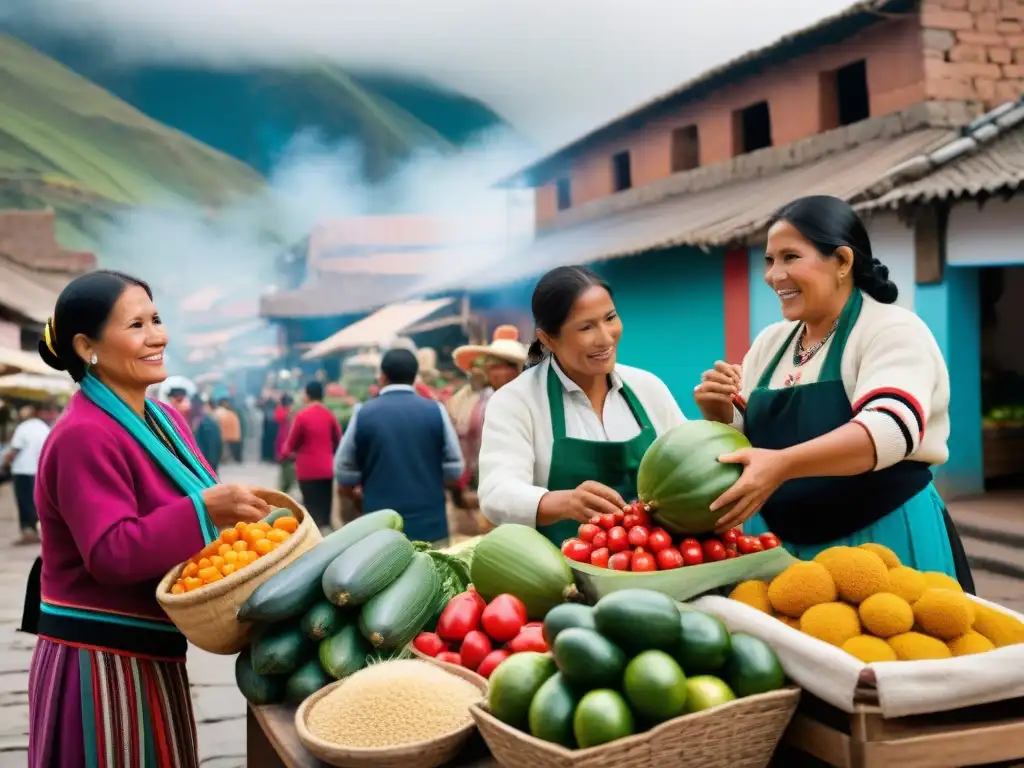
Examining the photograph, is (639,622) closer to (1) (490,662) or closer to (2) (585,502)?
(1) (490,662)

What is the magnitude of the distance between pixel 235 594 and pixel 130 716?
0.53m

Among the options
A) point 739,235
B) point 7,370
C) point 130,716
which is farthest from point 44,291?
point 130,716

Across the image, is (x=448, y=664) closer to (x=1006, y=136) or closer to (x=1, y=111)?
(x=1006, y=136)

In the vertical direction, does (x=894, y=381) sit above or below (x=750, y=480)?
above

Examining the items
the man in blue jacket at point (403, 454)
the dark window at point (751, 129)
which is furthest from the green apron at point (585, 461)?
the dark window at point (751, 129)

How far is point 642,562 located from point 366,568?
2.45 feet

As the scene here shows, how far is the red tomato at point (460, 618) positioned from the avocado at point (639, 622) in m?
0.65

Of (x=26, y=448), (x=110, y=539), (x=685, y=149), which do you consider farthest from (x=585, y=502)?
(x=685, y=149)

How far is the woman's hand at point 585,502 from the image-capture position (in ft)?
7.57

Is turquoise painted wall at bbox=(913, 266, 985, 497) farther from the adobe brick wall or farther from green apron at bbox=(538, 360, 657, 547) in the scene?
green apron at bbox=(538, 360, 657, 547)

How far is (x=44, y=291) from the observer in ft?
95.6

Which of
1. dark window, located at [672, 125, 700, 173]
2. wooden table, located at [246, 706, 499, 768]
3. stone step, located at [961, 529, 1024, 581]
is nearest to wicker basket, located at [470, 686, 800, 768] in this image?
wooden table, located at [246, 706, 499, 768]

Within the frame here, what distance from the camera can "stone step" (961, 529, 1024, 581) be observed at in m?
7.64

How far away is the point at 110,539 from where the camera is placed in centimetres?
240
